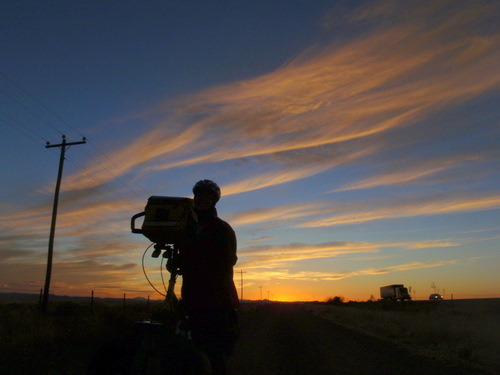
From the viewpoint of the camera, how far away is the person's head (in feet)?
12.5

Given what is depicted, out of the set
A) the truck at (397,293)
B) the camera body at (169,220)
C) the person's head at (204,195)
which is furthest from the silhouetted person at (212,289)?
the truck at (397,293)

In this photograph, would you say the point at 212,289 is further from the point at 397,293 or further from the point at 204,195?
the point at 397,293

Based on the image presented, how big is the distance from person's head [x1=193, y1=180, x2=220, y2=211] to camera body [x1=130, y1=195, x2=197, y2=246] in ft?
1.47

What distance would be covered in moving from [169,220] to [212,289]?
0.70 meters

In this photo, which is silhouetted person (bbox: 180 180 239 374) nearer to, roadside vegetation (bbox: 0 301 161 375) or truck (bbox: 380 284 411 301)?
roadside vegetation (bbox: 0 301 161 375)

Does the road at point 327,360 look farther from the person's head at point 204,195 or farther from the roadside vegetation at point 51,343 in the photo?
the person's head at point 204,195

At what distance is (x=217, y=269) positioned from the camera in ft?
11.3

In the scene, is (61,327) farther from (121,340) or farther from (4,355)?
(121,340)

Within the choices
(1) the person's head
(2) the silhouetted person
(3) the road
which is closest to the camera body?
(2) the silhouetted person

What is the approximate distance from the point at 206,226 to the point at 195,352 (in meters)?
1.07

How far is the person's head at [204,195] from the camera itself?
3.80m

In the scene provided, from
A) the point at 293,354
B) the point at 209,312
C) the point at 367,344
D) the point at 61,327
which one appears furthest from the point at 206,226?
the point at 61,327

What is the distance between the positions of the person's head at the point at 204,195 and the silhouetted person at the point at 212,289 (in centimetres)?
27

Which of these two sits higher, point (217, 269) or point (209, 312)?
point (217, 269)
